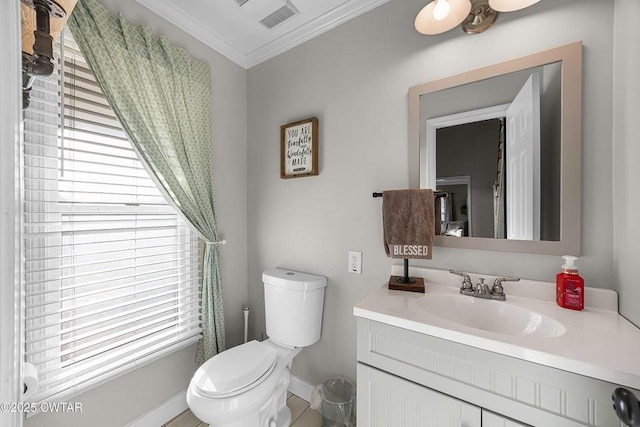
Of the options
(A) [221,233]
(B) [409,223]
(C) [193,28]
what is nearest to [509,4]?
(B) [409,223]

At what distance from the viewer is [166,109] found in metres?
1.45

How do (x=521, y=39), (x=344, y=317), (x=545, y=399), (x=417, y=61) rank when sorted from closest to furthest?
1. (x=545, y=399)
2. (x=521, y=39)
3. (x=417, y=61)
4. (x=344, y=317)

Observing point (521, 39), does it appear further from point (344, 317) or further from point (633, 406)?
point (344, 317)

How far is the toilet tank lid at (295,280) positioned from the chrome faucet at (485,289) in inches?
29.5

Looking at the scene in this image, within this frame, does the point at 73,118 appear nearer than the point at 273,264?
Yes

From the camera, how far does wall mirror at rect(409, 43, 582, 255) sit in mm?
993

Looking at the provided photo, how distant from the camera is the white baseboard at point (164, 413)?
1411mm

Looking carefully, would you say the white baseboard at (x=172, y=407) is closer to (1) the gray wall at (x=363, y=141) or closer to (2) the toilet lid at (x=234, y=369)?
(1) the gray wall at (x=363, y=141)

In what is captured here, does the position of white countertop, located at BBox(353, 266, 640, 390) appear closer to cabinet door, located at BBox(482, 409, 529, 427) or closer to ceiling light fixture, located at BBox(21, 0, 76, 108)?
cabinet door, located at BBox(482, 409, 529, 427)

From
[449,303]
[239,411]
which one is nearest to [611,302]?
[449,303]

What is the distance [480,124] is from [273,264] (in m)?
1.47

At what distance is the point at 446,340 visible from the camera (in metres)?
0.82

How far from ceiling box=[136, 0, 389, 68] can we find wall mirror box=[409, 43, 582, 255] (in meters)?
0.73

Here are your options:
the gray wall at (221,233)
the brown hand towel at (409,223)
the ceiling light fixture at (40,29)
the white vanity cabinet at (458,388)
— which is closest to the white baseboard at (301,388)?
the gray wall at (221,233)
